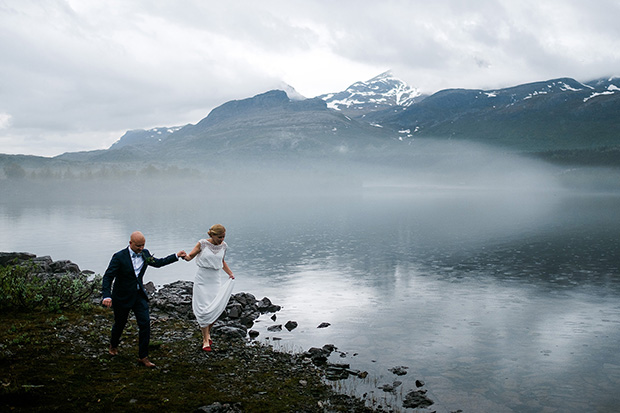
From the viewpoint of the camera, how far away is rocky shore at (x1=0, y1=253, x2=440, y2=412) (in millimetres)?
10742

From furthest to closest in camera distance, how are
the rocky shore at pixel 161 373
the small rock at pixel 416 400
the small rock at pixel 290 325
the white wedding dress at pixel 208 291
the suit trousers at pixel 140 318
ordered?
1. the small rock at pixel 290 325
2. the white wedding dress at pixel 208 291
3. the small rock at pixel 416 400
4. the suit trousers at pixel 140 318
5. the rocky shore at pixel 161 373

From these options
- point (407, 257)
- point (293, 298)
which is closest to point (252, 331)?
point (293, 298)

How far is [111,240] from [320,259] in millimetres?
39278

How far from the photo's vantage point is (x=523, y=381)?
17.3 meters

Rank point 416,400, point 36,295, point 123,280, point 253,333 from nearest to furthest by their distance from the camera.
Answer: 1. point 123,280
2. point 416,400
3. point 36,295
4. point 253,333

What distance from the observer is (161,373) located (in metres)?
13.0

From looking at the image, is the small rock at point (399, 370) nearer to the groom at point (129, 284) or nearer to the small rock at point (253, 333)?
the small rock at point (253, 333)

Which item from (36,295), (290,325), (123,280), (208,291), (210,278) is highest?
(123,280)

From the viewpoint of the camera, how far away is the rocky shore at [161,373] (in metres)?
10.7

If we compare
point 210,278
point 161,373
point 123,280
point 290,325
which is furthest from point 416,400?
point 290,325

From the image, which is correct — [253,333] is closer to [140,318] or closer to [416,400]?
[416,400]

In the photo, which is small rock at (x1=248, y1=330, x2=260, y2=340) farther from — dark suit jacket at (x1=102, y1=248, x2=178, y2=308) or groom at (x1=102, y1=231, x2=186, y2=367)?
dark suit jacket at (x1=102, y1=248, x2=178, y2=308)

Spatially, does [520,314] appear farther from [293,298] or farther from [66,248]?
[66,248]

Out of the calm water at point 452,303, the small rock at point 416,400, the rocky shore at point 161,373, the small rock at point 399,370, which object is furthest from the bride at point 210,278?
the small rock at point 399,370
